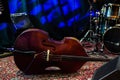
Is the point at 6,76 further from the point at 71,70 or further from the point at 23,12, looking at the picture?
the point at 23,12

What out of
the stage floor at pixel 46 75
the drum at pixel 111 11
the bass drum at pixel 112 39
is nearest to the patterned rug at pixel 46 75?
the stage floor at pixel 46 75

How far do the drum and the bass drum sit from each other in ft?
0.74

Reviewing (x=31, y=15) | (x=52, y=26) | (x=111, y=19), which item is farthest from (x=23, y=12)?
(x=111, y=19)

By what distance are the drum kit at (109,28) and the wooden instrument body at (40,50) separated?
1.15 metres

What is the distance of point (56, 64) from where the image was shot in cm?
216

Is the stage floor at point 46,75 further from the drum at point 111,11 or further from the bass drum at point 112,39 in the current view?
the drum at point 111,11

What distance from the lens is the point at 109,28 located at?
3.29 metres

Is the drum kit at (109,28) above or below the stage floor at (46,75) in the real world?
above

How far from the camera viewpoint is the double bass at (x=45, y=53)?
7.02ft

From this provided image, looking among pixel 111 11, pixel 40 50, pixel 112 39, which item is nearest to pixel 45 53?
pixel 40 50

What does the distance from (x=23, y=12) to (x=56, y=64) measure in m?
1.82

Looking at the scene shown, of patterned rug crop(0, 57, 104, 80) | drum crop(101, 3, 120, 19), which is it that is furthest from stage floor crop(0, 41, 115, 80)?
drum crop(101, 3, 120, 19)

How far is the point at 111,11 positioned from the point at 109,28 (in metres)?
0.27

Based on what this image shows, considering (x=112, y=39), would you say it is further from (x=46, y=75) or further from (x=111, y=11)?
(x=46, y=75)
